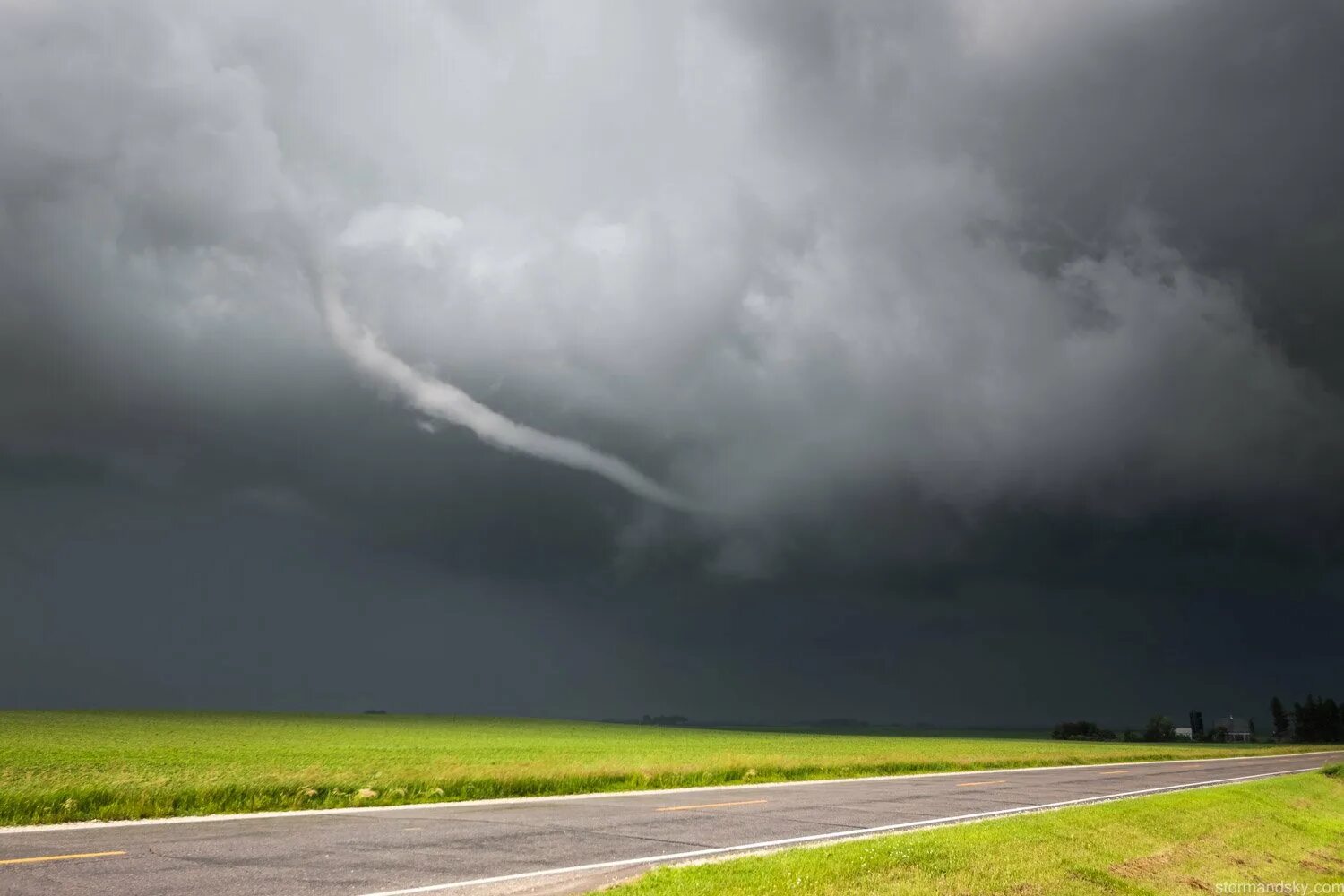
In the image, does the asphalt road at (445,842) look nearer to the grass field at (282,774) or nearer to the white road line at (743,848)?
the white road line at (743,848)

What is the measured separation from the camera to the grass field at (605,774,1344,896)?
12250mm

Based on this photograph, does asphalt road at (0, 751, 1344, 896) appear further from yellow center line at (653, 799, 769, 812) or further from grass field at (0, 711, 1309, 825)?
grass field at (0, 711, 1309, 825)

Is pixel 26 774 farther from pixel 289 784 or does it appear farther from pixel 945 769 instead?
pixel 945 769

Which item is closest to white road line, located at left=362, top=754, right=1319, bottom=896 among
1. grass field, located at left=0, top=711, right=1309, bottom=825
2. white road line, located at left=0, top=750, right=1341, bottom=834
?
white road line, located at left=0, top=750, right=1341, bottom=834

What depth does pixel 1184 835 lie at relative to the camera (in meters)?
20.0

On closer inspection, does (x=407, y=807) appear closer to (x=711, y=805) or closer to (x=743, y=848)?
(x=711, y=805)

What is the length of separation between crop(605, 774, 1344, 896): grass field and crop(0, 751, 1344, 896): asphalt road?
2028 mm

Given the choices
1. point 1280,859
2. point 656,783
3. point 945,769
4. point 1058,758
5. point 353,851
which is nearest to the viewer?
point 353,851

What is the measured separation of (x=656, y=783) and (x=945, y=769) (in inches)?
979

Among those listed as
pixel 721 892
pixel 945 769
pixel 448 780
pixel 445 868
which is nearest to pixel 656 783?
pixel 448 780

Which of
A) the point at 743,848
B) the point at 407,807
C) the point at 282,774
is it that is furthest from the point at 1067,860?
the point at 282,774

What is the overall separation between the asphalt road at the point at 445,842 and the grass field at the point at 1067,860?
2.03 m

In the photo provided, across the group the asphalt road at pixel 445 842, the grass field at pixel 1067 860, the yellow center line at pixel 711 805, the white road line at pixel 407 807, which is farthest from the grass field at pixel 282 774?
the grass field at pixel 1067 860

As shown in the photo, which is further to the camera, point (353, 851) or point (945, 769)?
point (945, 769)
